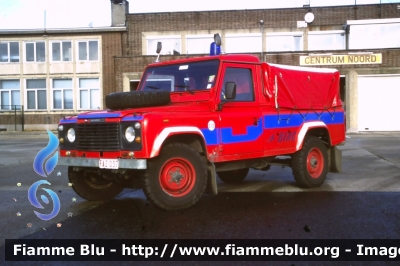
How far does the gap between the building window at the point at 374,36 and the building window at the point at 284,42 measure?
3.28 metres

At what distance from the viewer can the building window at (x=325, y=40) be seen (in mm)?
32312

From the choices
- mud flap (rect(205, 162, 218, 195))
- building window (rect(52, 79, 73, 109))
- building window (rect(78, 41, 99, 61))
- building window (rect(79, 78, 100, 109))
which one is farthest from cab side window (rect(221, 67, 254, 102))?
building window (rect(52, 79, 73, 109))

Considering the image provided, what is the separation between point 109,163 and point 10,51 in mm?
31372

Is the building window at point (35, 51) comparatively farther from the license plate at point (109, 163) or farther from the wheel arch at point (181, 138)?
the license plate at point (109, 163)

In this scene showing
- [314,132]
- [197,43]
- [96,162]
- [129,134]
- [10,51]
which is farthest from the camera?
[10,51]

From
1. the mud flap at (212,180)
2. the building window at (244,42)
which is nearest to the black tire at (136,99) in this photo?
the mud flap at (212,180)

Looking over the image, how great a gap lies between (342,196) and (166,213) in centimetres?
288

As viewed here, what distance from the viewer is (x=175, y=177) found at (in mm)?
6656

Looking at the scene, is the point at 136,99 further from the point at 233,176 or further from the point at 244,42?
the point at 244,42

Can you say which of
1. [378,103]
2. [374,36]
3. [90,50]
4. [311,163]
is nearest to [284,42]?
[374,36]

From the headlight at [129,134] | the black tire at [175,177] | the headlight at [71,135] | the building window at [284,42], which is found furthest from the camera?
the building window at [284,42]

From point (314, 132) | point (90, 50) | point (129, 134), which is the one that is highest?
point (90, 50)

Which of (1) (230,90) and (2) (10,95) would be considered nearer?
(1) (230,90)

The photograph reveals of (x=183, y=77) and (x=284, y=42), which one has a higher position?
(x=284, y=42)
